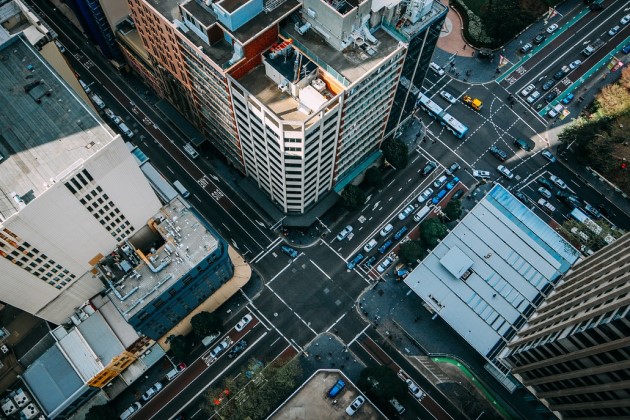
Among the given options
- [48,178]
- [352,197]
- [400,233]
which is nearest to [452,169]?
[400,233]

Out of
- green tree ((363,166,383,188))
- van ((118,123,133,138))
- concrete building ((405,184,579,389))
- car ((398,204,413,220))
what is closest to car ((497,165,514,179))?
concrete building ((405,184,579,389))

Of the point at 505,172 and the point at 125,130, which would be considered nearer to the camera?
the point at 125,130

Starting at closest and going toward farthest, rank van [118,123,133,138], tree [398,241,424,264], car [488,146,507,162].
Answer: tree [398,241,424,264] < van [118,123,133,138] < car [488,146,507,162]

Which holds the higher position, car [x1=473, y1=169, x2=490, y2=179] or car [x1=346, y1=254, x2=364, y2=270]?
car [x1=346, y1=254, x2=364, y2=270]

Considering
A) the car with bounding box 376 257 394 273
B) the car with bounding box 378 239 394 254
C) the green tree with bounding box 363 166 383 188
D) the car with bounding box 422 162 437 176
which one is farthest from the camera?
the car with bounding box 422 162 437 176

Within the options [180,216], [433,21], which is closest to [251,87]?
[180,216]

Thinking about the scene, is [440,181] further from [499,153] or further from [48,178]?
[48,178]

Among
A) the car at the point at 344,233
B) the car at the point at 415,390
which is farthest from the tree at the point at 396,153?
the car at the point at 415,390

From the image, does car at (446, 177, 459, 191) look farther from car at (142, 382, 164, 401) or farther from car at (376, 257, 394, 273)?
car at (142, 382, 164, 401)
